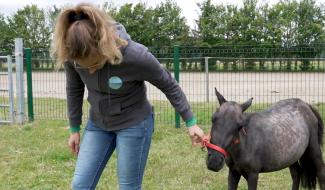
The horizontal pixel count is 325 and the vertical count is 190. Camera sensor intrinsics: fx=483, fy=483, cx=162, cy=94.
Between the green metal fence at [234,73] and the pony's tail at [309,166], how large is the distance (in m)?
4.09

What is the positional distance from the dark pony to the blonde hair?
132 centimetres

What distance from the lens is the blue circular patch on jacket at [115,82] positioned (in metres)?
3.30

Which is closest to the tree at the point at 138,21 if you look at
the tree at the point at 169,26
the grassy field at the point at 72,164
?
the tree at the point at 169,26

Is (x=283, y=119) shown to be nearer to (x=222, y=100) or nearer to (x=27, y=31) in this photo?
(x=222, y=100)

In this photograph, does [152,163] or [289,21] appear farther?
[289,21]

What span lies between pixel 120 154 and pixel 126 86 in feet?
1.62

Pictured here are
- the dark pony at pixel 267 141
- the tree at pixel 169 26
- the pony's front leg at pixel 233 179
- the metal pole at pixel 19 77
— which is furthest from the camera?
the tree at pixel 169 26

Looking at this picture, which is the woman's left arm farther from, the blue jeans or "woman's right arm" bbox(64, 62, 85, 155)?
"woman's right arm" bbox(64, 62, 85, 155)

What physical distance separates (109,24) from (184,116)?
87cm

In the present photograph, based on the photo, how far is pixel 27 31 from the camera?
2672 centimetres

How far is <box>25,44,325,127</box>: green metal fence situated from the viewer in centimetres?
1015

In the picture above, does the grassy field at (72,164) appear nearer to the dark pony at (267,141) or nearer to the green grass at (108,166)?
the green grass at (108,166)

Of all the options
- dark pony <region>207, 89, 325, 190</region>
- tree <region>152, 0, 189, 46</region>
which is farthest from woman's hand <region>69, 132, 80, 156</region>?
tree <region>152, 0, 189, 46</region>

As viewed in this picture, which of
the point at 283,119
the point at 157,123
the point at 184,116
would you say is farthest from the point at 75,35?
the point at 157,123
